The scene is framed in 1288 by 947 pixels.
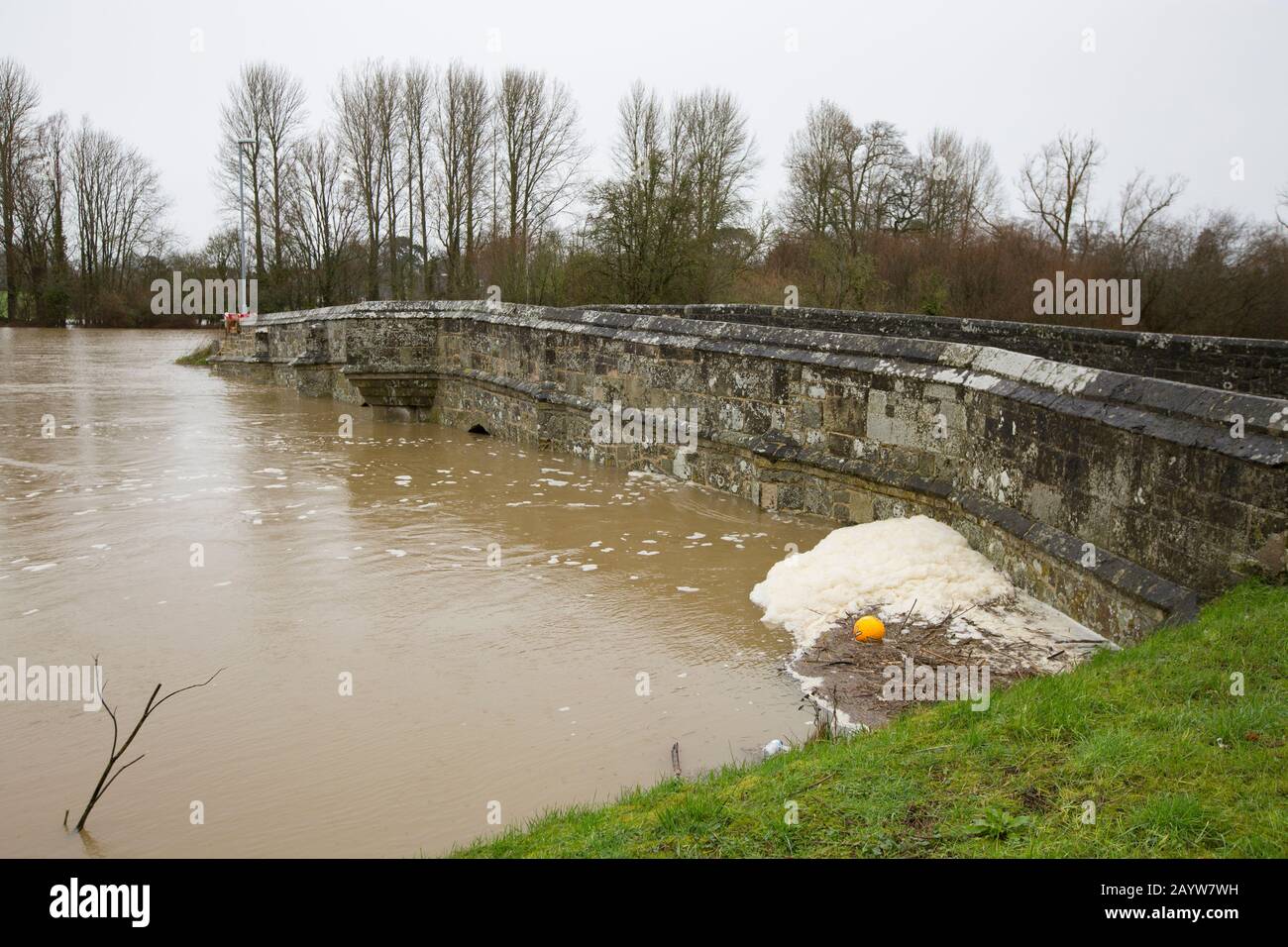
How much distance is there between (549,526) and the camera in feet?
28.8

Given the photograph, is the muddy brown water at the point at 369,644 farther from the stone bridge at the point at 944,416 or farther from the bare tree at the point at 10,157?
the bare tree at the point at 10,157

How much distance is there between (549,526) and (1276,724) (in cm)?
622

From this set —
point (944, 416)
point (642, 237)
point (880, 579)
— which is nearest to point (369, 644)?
point (880, 579)

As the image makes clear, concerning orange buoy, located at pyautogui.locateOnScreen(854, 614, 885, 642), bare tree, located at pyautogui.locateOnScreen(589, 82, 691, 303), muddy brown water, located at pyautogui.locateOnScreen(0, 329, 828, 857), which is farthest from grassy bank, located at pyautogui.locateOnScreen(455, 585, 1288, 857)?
bare tree, located at pyautogui.locateOnScreen(589, 82, 691, 303)

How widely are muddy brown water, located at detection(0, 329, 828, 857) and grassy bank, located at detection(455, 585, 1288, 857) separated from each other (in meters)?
0.69

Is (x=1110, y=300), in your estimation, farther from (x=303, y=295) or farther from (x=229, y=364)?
(x=303, y=295)

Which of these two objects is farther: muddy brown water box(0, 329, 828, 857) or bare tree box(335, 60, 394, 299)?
bare tree box(335, 60, 394, 299)

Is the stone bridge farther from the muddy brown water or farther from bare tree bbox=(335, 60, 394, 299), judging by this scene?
bare tree bbox=(335, 60, 394, 299)

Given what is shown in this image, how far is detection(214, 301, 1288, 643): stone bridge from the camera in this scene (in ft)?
15.7

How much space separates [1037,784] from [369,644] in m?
3.88

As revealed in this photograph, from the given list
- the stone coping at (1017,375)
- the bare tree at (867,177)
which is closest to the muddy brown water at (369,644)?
the stone coping at (1017,375)

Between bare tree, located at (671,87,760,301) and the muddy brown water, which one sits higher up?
bare tree, located at (671,87,760,301)

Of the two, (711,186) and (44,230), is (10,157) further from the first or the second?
(711,186)
